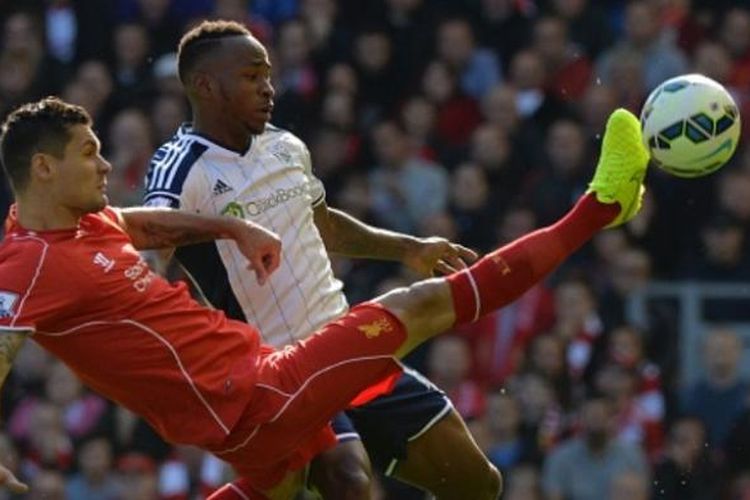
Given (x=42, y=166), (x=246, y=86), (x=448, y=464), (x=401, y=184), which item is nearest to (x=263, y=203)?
(x=246, y=86)

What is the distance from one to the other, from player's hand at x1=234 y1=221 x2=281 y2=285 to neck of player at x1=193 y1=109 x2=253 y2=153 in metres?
0.66

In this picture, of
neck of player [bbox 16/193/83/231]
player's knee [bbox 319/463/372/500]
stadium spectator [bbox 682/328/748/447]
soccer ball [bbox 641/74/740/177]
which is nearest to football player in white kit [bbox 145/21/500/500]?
player's knee [bbox 319/463/372/500]

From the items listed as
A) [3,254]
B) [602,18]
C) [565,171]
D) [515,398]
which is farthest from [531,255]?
[602,18]

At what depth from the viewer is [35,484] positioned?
13.5 m

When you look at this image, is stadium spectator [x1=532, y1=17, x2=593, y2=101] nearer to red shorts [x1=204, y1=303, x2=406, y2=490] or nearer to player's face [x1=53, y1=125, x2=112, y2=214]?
red shorts [x1=204, y1=303, x2=406, y2=490]

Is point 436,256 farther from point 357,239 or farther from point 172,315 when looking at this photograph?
point 172,315

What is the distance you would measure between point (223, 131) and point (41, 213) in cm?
100

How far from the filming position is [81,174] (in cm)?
826

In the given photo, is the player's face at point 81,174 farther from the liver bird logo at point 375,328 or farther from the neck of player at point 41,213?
the liver bird logo at point 375,328

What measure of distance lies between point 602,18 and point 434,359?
301cm

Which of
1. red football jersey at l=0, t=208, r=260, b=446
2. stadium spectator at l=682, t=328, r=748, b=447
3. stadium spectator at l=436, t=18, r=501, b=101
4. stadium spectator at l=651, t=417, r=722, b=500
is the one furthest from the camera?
stadium spectator at l=436, t=18, r=501, b=101

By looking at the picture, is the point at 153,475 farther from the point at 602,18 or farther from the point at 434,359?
the point at 602,18

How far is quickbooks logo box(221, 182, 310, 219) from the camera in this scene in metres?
8.84

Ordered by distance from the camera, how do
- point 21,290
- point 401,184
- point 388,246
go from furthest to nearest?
point 401,184, point 388,246, point 21,290
